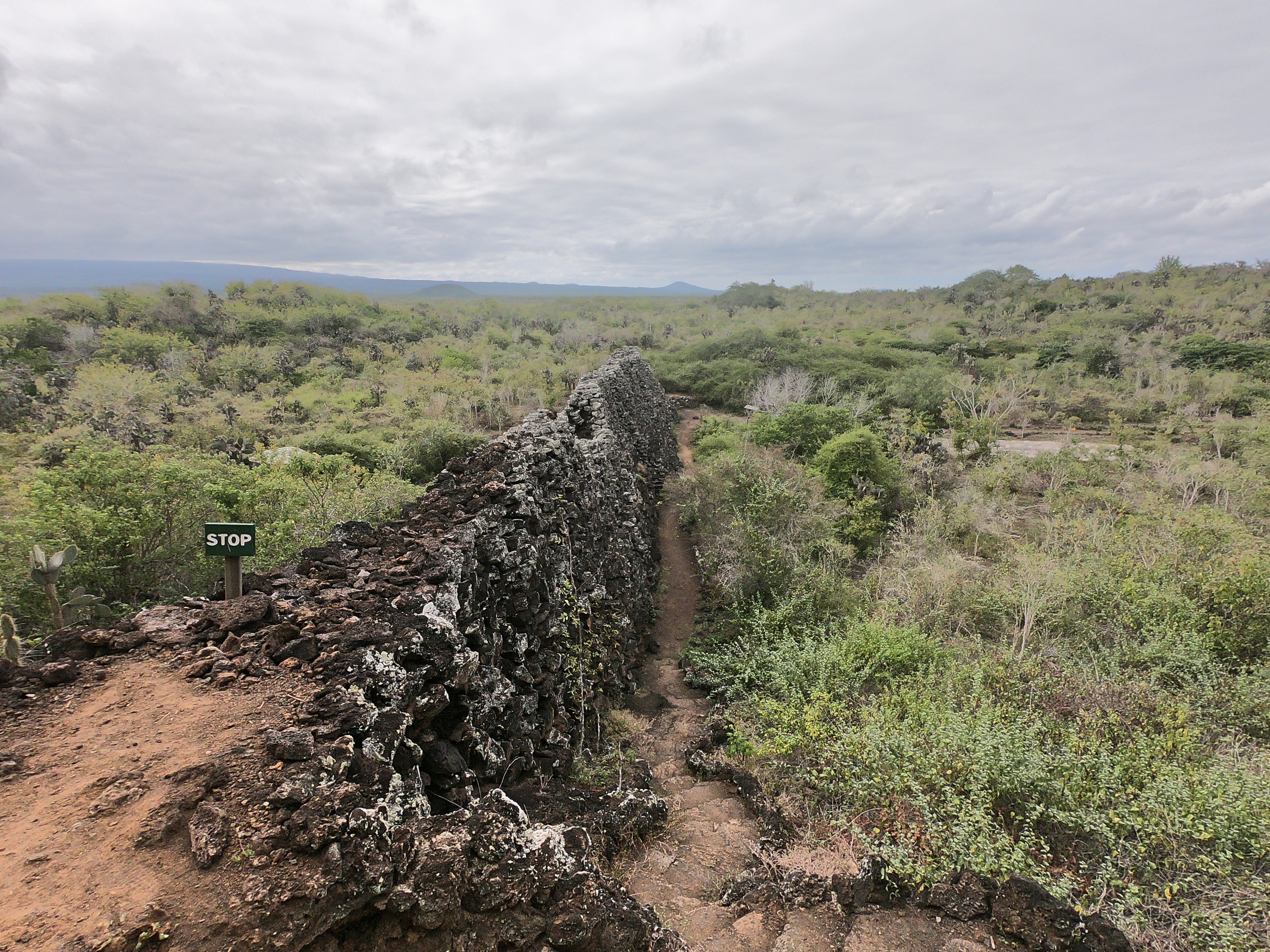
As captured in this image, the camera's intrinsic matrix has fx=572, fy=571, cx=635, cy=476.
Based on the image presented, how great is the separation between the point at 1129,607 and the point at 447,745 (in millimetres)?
12496

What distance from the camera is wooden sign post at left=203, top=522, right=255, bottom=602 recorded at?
→ 5.17m

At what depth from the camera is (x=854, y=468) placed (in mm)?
19312

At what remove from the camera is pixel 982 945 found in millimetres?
5309

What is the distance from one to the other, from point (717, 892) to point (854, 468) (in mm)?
15275

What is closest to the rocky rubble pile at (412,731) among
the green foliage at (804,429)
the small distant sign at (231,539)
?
the small distant sign at (231,539)

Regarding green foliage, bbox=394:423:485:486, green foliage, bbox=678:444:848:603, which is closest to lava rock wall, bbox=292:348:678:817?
green foliage, bbox=678:444:848:603

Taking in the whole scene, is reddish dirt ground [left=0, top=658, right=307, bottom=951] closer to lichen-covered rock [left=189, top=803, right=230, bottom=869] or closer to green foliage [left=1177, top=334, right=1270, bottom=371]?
lichen-covered rock [left=189, top=803, right=230, bottom=869]

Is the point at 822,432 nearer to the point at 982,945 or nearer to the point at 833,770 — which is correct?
the point at 833,770

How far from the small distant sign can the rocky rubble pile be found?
52 centimetres

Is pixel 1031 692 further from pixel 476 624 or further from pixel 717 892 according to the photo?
pixel 476 624

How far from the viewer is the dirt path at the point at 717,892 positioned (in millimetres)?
5496

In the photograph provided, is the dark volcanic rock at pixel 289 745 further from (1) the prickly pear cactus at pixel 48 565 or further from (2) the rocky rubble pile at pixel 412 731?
(1) the prickly pear cactus at pixel 48 565

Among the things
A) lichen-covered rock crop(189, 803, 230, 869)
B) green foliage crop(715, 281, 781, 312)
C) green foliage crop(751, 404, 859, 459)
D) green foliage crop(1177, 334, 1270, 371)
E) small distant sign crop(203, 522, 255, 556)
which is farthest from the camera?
green foliage crop(715, 281, 781, 312)

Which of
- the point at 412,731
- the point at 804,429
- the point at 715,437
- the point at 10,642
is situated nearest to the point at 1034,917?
the point at 412,731
